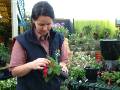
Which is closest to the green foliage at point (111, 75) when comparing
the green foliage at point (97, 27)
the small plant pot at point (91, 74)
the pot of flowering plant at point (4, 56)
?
the small plant pot at point (91, 74)

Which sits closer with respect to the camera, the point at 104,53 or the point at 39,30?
the point at 39,30

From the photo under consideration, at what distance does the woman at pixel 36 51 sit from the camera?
2.42 meters

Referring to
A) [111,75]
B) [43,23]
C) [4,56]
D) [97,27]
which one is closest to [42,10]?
[43,23]

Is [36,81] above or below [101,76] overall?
above

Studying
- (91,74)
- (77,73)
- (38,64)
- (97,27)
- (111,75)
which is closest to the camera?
(38,64)

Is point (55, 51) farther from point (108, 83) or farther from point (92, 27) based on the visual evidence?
point (92, 27)

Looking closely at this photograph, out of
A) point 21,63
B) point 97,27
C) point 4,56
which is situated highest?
point 21,63

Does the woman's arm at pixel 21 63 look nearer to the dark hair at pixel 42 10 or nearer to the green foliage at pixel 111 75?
the dark hair at pixel 42 10

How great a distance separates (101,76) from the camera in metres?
6.23

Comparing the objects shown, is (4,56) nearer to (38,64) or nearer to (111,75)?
(111,75)

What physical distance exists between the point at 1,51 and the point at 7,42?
118cm

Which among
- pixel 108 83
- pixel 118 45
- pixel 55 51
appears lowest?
pixel 108 83

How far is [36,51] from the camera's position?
250 cm

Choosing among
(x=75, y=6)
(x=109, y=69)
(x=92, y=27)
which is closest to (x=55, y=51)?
(x=109, y=69)
